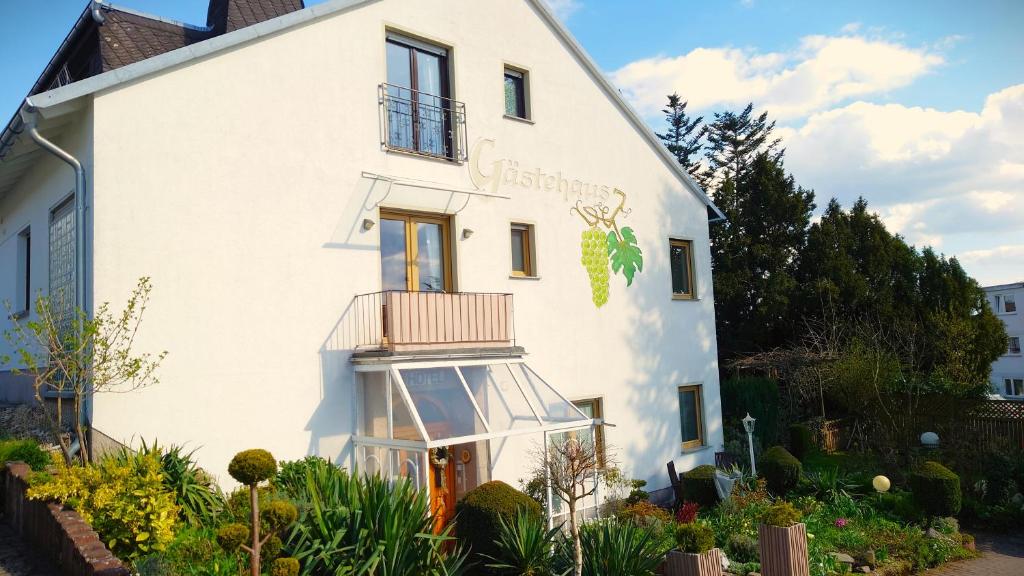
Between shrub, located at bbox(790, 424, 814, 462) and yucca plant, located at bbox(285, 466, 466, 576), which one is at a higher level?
yucca plant, located at bbox(285, 466, 466, 576)

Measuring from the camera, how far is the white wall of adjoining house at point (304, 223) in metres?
9.78

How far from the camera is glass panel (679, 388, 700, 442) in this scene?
17.2 meters

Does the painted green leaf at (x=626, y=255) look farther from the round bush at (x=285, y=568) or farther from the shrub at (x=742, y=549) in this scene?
the round bush at (x=285, y=568)

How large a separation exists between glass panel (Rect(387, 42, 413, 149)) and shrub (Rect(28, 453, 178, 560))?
22.0ft

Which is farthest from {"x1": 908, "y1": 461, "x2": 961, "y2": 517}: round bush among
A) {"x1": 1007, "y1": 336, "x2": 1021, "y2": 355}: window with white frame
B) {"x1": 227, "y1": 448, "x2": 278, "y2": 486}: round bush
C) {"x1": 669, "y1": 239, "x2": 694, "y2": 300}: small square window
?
{"x1": 1007, "y1": 336, "x2": 1021, "y2": 355}: window with white frame

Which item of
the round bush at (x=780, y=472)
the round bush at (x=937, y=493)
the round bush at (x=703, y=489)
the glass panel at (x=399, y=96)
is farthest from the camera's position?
the round bush at (x=780, y=472)

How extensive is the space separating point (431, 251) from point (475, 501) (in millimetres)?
5186

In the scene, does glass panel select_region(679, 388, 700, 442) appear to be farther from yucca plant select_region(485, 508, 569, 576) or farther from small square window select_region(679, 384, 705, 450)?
yucca plant select_region(485, 508, 569, 576)

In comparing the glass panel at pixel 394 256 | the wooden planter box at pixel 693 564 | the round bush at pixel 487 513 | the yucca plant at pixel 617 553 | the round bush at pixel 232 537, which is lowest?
the wooden planter box at pixel 693 564

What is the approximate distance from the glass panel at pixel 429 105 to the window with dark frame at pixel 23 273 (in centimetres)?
816

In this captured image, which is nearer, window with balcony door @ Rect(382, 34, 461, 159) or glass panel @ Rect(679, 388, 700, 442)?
window with balcony door @ Rect(382, 34, 461, 159)

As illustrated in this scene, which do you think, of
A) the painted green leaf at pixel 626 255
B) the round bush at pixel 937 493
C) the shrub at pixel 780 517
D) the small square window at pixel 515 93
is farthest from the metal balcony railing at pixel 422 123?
the round bush at pixel 937 493

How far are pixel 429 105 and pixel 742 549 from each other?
9.25 metres

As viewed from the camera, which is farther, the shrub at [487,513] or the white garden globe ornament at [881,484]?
the white garden globe ornament at [881,484]
